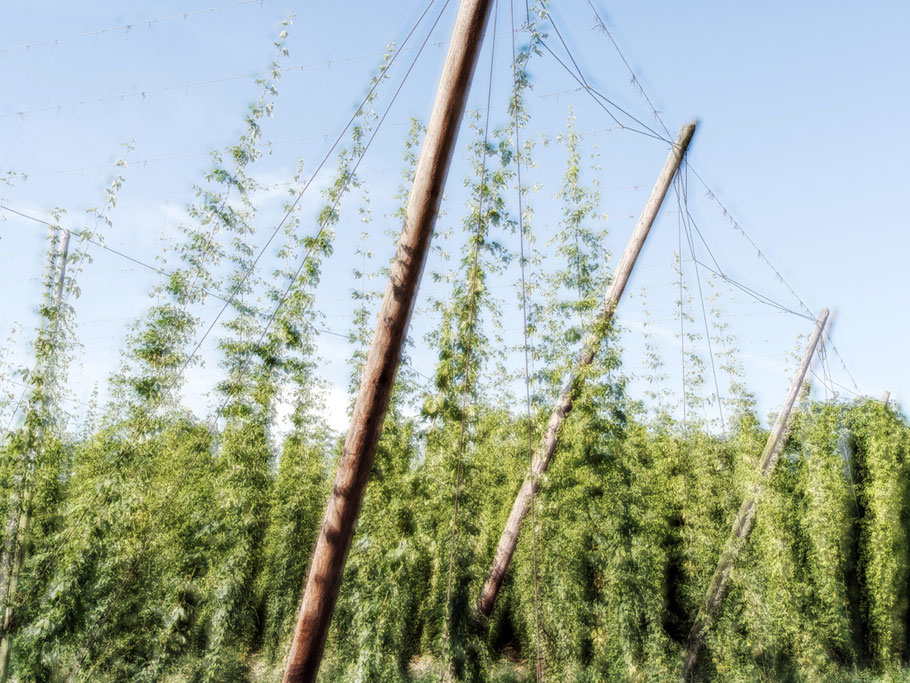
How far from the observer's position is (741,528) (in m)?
11.2

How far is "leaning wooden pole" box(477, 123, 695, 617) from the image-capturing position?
705 centimetres

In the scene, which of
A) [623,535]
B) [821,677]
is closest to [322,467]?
[623,535]

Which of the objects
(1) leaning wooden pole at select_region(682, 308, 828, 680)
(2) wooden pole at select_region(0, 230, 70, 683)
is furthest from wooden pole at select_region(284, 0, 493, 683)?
(1) leaning wooden pole at select_region(682, 308, 828, 680)

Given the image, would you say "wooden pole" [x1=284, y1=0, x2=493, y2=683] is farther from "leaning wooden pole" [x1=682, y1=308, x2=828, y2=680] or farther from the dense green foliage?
"leaning wooden pole" [x1=682, y1=308, x2=828, y2=680]

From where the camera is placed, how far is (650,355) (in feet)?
39.4

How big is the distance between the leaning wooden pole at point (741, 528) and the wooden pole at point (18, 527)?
32.5 feet

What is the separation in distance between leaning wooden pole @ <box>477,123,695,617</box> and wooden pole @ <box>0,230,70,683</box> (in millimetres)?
6415

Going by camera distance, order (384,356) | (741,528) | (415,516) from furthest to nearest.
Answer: (741,528) < (415,516) < (384,356)

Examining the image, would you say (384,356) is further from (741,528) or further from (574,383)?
(741,528)

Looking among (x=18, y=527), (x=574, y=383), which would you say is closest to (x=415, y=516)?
(x=574, y=383)

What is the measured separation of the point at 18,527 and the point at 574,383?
25.9 ft

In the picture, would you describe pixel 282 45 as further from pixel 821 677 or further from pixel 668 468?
pixel 821 677

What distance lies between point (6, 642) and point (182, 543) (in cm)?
246

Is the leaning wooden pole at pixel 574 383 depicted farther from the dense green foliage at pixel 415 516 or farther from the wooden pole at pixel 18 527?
the wooden pole at pixel 18 527
